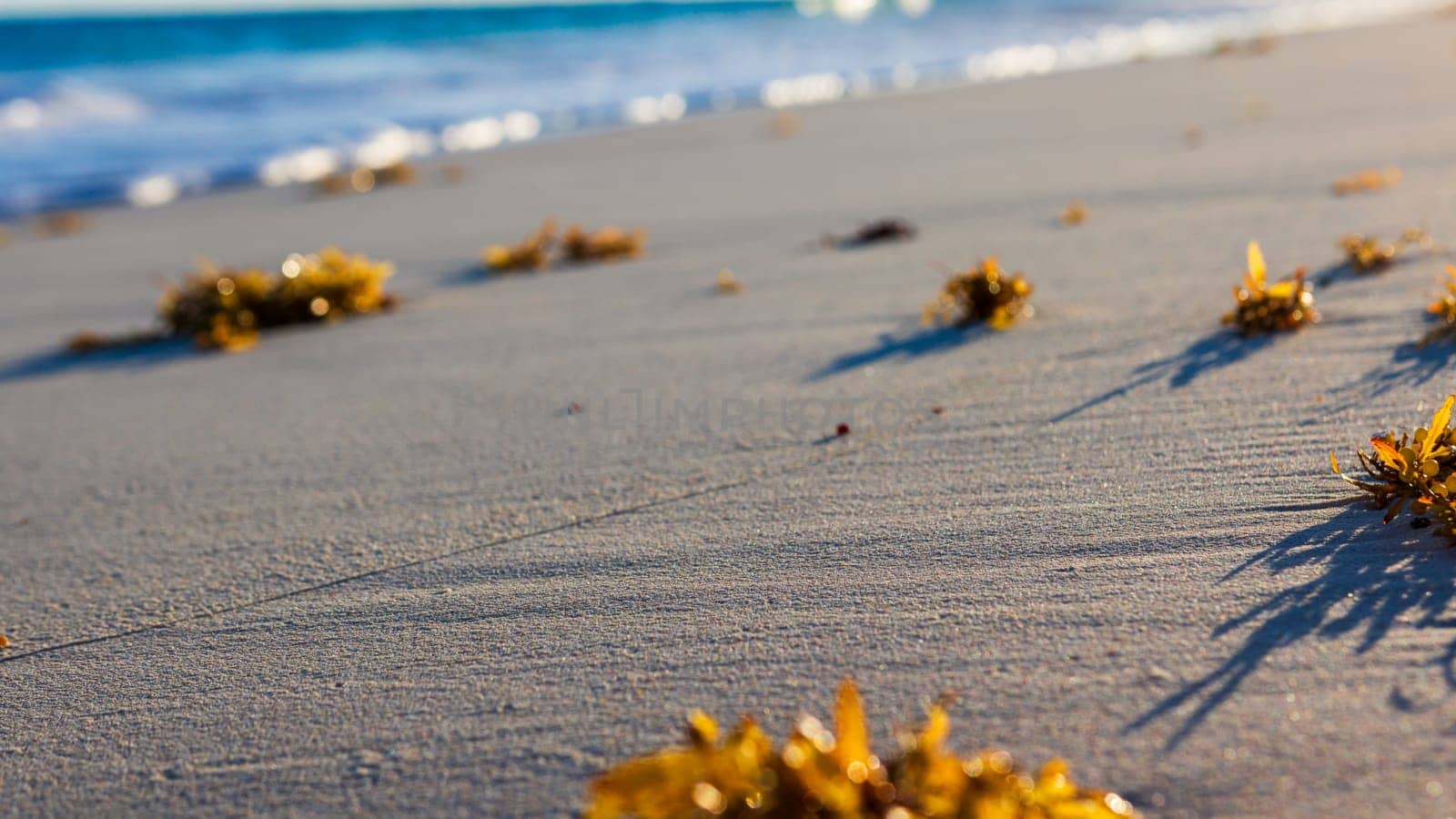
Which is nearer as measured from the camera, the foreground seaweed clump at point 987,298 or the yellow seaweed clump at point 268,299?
the foreground seaweed clump at point 987,298

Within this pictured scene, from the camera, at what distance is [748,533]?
2393 millimetres

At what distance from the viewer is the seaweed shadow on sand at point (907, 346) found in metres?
3.42

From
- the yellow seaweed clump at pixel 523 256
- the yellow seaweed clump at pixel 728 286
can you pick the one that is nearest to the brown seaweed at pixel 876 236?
the yellow seaweed clump at pixel 728 286

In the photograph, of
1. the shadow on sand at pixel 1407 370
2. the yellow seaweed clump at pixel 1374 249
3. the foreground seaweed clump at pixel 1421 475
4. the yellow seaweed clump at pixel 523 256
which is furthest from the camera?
the yellow seaweed clump at pixel 523 256

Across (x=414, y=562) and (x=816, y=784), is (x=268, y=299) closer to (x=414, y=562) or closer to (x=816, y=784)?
(x=414, y=562)

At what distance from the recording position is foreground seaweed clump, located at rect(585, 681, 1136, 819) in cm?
133

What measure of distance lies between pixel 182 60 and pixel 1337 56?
25.1 meters

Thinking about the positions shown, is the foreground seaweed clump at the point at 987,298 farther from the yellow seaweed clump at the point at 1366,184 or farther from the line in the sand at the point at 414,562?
the yellow seaweed clump at the point at 1366,184

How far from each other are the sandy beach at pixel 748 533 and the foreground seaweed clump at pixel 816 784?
0.84ft

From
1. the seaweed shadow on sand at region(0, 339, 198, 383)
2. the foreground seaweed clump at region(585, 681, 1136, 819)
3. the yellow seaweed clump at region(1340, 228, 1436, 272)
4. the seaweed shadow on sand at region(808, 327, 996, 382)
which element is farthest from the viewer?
the seaweed shadow on sand at region(0, 339, 198, 383)

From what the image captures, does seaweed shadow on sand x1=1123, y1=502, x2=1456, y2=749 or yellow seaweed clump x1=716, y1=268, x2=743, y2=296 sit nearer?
seaweed shadow on sand x1=1123, y1=502, x2=1456, y2=749

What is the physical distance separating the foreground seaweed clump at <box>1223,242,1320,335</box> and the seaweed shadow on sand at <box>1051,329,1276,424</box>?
36 mm

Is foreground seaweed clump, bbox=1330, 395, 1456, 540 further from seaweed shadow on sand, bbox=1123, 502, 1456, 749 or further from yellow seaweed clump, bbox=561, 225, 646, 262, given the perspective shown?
yellow seaweed clump, bbox=561, 225, 646, 262

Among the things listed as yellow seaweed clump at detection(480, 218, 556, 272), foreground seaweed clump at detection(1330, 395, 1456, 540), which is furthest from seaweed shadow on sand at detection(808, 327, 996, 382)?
yellow seaweed clump at detection(480, 218, 556, 272)
